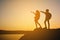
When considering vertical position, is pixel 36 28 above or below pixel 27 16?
below

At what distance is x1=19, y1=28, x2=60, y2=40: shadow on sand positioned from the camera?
2.18 m

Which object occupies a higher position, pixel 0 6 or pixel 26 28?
pixel 0 6

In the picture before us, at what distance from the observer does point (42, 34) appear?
2.19m

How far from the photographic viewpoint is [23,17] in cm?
223

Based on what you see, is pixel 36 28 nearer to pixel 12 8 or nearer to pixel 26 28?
pixel 26 28

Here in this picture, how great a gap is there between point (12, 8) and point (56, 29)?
1.95ft

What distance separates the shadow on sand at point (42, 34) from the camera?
218 centimetres

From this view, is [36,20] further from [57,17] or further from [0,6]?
[0,6]

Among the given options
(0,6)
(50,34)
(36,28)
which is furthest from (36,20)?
(0,6)

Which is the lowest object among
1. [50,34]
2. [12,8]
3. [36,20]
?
[50,34]

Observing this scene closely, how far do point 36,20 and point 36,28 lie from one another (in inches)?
3.8

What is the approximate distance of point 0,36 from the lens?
2176 mm

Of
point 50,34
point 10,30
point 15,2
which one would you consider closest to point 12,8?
point 15,2

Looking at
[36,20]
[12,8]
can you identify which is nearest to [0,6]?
[12,8]
